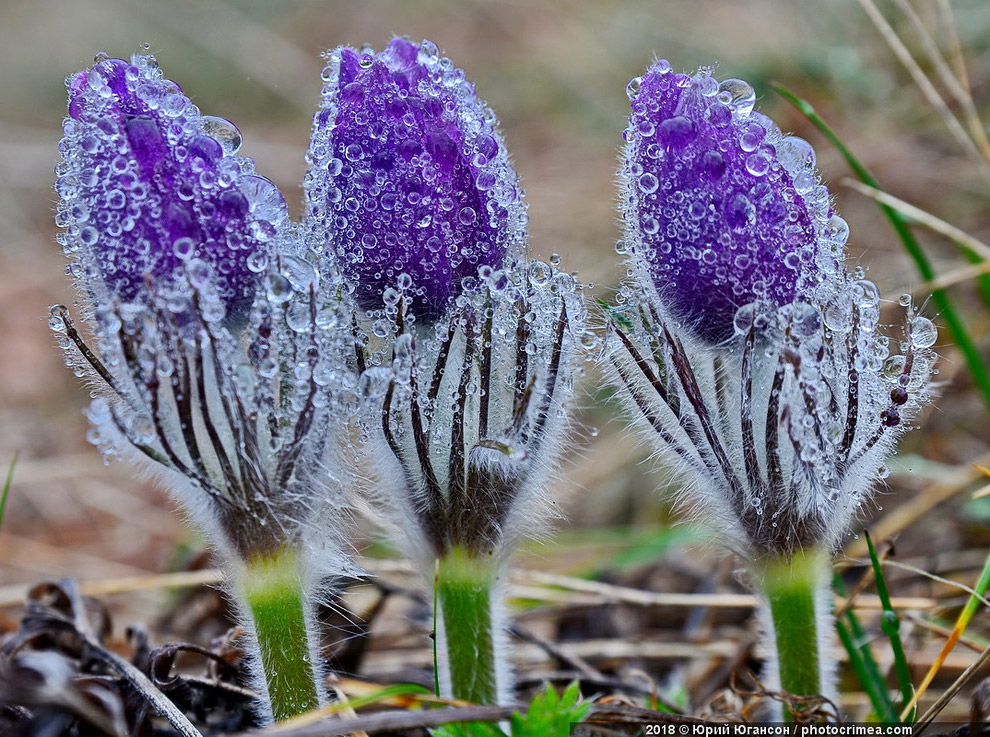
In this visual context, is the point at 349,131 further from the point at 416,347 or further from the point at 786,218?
the point at 786,218

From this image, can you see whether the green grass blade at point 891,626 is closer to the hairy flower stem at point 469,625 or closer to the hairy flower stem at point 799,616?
the hairy flower stem at point 799,616

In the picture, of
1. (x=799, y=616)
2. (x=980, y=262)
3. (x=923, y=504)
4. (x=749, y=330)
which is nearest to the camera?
(x=749, y=330)

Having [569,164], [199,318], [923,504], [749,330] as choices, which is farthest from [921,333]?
[569,164]

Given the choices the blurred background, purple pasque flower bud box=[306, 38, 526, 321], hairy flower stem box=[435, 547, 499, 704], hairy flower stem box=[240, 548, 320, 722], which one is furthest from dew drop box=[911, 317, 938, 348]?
hairy flower stem box=[240, 548, 320, 722]

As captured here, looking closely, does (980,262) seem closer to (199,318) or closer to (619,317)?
(619,317)

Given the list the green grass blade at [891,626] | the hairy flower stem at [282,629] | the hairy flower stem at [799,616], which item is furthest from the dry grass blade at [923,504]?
the hairy flower stem at [282,629]
